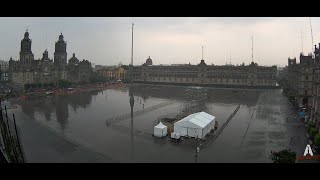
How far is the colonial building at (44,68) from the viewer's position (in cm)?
3509

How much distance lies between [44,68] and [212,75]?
22078mm

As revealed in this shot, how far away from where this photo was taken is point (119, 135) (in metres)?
12.1

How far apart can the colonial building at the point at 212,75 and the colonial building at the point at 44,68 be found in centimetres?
1067

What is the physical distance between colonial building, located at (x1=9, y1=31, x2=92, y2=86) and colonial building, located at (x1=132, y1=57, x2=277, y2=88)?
1067 centimetres

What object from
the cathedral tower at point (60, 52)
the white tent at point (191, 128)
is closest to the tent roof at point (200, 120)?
the white tent at point (191, 128)

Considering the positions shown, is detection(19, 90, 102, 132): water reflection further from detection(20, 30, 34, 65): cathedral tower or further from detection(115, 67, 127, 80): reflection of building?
detection(115, 67, 127, 80): reflection of building

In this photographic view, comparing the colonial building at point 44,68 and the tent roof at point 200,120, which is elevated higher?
the colonial building at point 44,68

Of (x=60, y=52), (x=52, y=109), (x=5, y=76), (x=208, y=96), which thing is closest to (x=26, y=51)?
(x=60, y=52)

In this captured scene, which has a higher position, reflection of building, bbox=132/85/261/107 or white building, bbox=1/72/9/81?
white building, bbox=1/72/9/81

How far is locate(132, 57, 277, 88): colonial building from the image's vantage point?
41.0 meters

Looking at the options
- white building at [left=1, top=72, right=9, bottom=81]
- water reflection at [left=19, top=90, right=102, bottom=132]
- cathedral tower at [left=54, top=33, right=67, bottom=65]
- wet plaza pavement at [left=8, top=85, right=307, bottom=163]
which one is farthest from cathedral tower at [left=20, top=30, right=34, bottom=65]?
wet plaza pavement at [left=8, top=85, right=307, bottom=163]

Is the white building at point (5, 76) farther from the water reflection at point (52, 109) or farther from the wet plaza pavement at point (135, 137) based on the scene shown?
the wet plaza pavement at point (135, 137)
